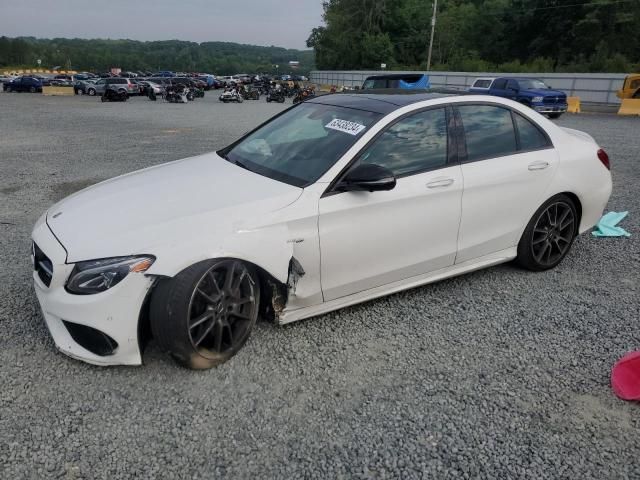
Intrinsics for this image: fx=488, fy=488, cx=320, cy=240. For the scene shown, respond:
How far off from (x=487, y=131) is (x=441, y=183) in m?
0.73

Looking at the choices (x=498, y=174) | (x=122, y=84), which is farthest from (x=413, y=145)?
(x=122, y=84)

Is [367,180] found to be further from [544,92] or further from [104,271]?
[544,92]

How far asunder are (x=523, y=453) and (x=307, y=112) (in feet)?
9.09

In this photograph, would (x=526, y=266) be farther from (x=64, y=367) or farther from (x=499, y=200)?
(x=64, y=367)

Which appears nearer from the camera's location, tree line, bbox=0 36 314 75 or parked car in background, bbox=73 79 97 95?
parked car in background, bbox=73 79 97 95

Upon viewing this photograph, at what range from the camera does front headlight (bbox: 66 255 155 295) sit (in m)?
2.52

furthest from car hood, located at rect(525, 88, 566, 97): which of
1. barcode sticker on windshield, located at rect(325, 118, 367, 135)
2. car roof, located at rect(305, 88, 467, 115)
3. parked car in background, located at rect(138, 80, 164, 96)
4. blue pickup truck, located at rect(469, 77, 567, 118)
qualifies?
parked car in background, located at rect(138, 80, 164, 96)

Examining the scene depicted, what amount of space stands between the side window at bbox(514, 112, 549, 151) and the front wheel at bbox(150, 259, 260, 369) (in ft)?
8.20

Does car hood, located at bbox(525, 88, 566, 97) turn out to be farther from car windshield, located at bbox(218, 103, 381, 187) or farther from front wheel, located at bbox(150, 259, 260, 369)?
front wheel, located at bbox(150, 259, 260, 369)

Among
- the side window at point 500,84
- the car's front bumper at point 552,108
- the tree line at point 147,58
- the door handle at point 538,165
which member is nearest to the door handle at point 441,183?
the door handle at point 538,165

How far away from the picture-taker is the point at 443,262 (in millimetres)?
3562

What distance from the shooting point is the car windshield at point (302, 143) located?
316 centimetres

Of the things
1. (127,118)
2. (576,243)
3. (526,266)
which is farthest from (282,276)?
(127,118)

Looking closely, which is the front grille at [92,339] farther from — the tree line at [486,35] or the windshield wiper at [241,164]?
the tree line at [486,35]
